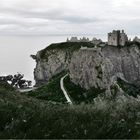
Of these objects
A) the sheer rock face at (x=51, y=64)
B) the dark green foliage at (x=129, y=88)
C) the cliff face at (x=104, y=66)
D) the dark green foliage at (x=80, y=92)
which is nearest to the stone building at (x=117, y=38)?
the cliff face at (x=104, y=66)

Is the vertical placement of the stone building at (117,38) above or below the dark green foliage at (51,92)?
above

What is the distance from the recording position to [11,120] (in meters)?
12.3

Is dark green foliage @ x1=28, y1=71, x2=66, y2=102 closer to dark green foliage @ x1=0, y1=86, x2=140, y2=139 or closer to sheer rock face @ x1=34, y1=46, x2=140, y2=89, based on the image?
sheer rock face @ x1=34, y1=46, x2=140, y2=89

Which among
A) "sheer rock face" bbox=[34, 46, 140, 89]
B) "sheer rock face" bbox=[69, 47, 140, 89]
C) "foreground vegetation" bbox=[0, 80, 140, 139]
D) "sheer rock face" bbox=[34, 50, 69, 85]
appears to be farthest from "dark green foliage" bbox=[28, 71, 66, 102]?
"foreground vegetation" bbox=[0, 80, 140, 139]

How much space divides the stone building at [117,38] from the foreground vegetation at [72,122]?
123435 mm

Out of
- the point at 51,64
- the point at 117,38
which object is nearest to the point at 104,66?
the point at 117,38

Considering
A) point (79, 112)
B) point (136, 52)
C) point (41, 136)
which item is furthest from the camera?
point (136, 52)

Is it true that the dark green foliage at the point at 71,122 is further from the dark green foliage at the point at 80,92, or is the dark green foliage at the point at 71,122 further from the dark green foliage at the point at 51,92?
the dark green foliage at the point at 80,92

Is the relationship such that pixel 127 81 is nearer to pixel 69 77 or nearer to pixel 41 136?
pixel 69 77

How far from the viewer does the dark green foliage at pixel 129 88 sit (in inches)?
4246

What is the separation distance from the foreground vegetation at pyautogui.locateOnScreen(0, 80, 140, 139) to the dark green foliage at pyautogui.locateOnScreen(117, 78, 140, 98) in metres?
94.2

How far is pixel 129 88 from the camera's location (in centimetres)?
11200

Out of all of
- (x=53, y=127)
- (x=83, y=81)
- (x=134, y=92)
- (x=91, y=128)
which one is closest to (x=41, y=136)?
(x=53, y=127)

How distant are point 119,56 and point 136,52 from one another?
7590mm
